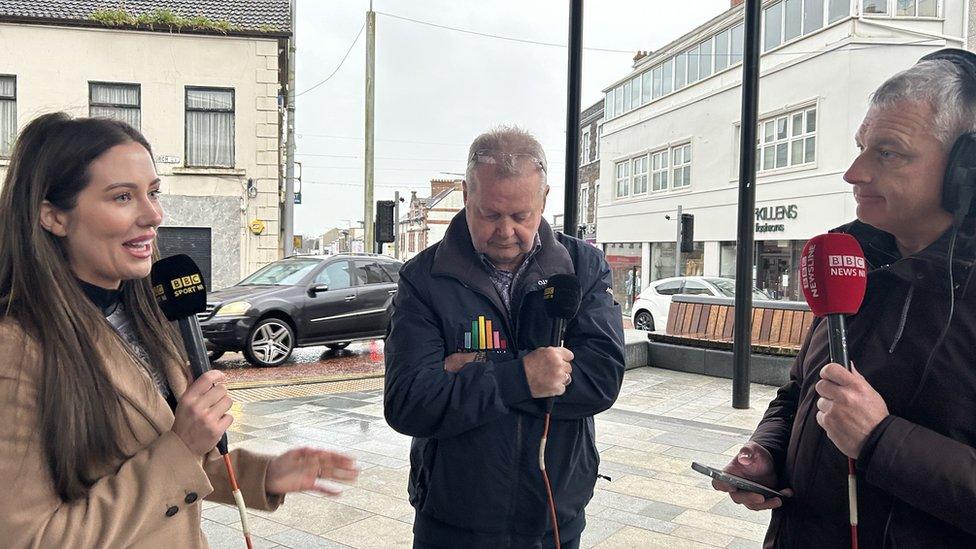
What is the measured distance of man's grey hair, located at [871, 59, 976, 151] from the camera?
1.50 metres

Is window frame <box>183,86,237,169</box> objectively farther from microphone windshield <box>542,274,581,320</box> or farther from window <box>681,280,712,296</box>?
microphone windshield <box>542,274,581,320</box>

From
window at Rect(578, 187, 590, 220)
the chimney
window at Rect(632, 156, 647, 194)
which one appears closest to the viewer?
window at Rect(632, 156, 647, 194)

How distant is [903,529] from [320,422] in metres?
5.71

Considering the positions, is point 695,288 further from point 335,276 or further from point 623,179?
point 623,179

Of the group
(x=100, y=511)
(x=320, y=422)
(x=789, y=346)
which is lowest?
(x=320, y=422)

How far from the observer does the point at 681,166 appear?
89.5ft

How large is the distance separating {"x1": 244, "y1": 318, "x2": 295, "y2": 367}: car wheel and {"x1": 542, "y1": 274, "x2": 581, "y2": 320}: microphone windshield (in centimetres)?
878

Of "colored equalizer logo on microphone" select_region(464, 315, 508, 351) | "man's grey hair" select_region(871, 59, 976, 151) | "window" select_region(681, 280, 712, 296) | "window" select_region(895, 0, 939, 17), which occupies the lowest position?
"window" select_region(681, 280, 712, 296)

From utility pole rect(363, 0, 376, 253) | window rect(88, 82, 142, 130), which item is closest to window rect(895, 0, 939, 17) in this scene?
utility pole rect(363, 0, 376, 253)

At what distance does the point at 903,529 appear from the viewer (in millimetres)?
1438

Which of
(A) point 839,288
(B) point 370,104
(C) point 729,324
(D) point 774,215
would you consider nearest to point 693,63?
(D) point 774,215

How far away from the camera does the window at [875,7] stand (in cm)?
1994

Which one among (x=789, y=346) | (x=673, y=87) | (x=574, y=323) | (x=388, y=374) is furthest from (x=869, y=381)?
(x=673, y=87)

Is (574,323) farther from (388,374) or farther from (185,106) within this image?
(185,106)
